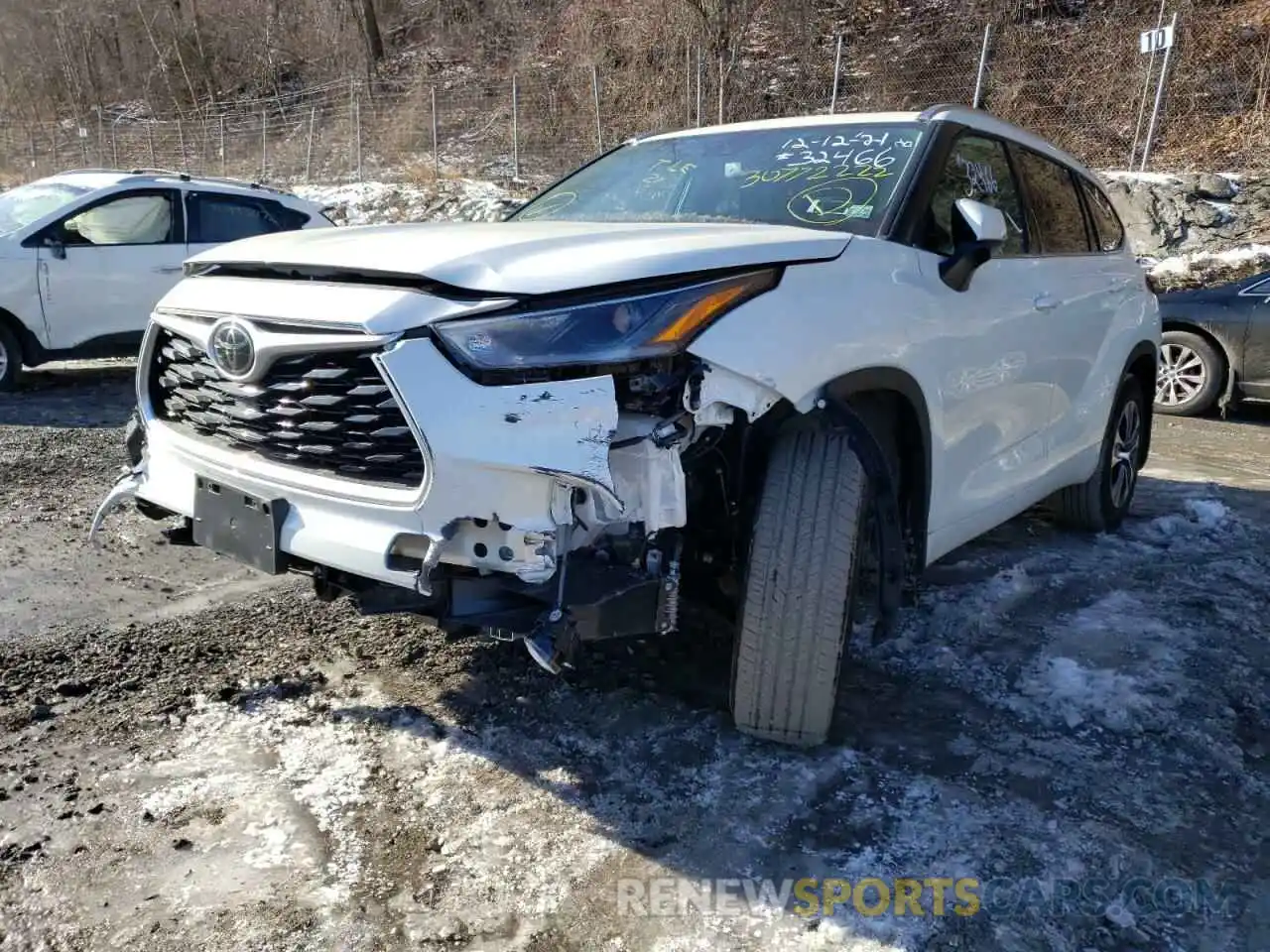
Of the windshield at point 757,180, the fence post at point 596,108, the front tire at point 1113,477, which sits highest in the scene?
the fence post at point 596,108

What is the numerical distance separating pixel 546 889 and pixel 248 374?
1380 millimetres

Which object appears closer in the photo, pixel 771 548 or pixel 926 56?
pixel 771 548

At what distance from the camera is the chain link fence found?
13.6 metres

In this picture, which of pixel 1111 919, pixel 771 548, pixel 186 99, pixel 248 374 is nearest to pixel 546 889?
pixel 771 548

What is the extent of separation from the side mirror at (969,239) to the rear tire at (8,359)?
23.2ft

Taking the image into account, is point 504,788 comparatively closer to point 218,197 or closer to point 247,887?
point 247,887

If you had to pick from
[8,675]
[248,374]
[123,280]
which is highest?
[248,374]

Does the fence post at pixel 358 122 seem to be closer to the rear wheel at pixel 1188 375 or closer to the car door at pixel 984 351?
the rear wheel at pixel 1188 375

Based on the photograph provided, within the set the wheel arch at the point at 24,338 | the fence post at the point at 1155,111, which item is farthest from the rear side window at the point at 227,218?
the fence post at the point at 1155,111

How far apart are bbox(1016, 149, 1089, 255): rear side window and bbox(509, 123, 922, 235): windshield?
0.90 meters

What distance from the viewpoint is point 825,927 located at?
210cm

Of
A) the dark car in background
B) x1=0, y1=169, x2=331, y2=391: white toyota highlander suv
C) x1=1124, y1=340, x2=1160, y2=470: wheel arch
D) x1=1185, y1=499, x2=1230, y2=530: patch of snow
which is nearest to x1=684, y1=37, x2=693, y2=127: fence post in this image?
x1=0, y1=169, x2=331, y2=391: white toyota highlander suv

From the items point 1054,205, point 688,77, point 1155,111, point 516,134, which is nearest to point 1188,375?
point 1054,205

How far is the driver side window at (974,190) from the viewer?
3113 mm
